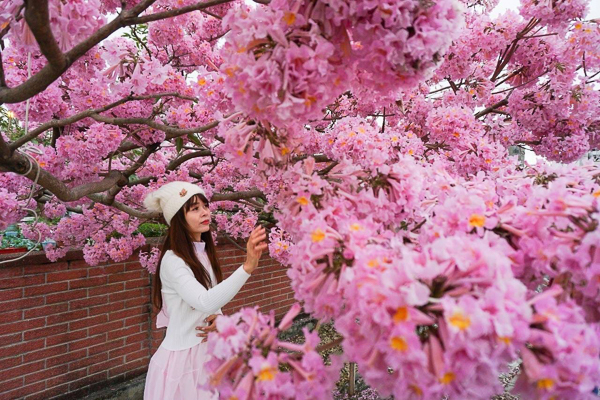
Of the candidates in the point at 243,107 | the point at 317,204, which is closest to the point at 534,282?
the point at 317,204

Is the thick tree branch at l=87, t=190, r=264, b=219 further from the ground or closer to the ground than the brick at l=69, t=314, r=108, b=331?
further from the ground

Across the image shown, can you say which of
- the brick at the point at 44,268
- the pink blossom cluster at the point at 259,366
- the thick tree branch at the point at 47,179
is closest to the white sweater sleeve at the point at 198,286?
the thick tree branch at the point at 47,179

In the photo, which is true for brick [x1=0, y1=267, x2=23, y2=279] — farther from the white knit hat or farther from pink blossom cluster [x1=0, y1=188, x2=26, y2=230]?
the white knit hat

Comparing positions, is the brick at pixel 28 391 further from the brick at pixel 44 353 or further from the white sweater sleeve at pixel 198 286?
the white sweater sleeve at pixel 198 286

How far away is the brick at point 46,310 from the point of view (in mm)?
3061

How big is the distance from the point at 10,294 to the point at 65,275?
0.43 metres

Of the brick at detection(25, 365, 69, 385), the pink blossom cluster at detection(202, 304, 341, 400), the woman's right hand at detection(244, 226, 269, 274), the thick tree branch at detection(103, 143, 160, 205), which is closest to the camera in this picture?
the pink blossom cluster at detection(202, 304, 341, 400)

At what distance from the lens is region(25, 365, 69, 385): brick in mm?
3018

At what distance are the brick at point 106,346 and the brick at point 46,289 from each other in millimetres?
663

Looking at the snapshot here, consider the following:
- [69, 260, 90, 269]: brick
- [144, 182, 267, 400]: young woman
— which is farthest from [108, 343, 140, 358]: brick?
[144, 182, 267, 400]: young woman

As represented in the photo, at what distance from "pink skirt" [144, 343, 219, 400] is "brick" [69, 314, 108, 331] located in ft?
5.41

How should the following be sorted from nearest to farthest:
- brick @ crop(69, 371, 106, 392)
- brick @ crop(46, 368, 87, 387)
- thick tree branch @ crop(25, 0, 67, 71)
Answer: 1. thick tree branch @ crop(25, 0, 67, 71)
2. brick @ crop(46, 368, 87, 387)
3. brick @ crop(69, 371, 106, 392)

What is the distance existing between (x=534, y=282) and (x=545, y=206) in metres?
0.19

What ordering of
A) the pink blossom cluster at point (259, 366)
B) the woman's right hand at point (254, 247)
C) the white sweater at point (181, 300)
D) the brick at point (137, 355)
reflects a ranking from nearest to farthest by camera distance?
1. the pink blossom cluster at point (259, 366)
2. the woman's right hand at point (254, 247)
3. the white sweater at point (181, 300)
4. the brick at point (137, 355)
